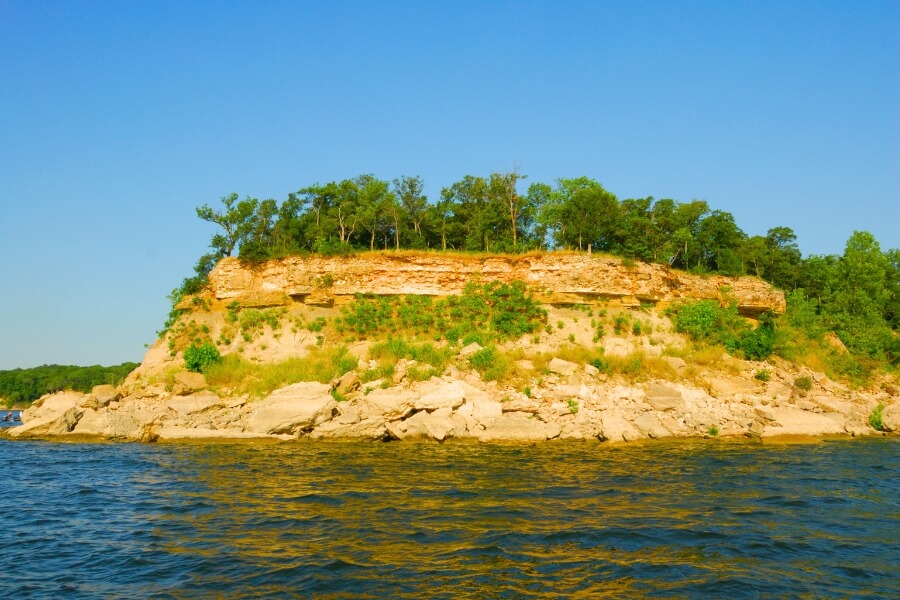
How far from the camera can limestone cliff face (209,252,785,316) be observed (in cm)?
3584

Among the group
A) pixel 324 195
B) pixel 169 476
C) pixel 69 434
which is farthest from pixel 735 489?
pixel 324 195

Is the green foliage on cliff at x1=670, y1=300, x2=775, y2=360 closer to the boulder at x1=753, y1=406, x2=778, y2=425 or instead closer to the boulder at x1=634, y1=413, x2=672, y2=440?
the boulder at x1=753, y1=406, x2=778, y2=425

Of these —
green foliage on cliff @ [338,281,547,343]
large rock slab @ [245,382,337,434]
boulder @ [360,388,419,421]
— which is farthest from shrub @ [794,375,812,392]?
large rock slab @ [245,382,337,434]

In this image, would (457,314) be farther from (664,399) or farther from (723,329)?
(723,329)

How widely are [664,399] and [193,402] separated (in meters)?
21.8

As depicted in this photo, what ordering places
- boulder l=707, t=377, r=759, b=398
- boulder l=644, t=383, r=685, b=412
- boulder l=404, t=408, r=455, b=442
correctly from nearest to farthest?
boulder l=404, t=408, r=455, b=442
boulder l=644, t=383, r=685, b=412
boulder l=707, t=377, r=759, b=398

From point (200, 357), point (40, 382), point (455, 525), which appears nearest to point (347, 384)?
point (200, 357)

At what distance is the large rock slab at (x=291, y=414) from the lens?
2367 centimetres

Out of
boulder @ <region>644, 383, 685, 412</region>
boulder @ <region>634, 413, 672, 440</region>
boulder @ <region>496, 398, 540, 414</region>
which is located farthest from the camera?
boulder @ <region>644, 383, 685, 412</region>

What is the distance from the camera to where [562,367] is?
2891 centimetres

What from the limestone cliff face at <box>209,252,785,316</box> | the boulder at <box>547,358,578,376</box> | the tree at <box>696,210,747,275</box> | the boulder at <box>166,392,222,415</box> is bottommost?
the boulder at <box>166,392,222,415</box>

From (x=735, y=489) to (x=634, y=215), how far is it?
3294 centimetres

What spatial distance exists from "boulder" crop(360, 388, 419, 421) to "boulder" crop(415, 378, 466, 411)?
0.39 metres

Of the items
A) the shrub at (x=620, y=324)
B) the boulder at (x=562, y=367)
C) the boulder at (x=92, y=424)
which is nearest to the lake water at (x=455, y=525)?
the boulder at (x=92, y=424)
